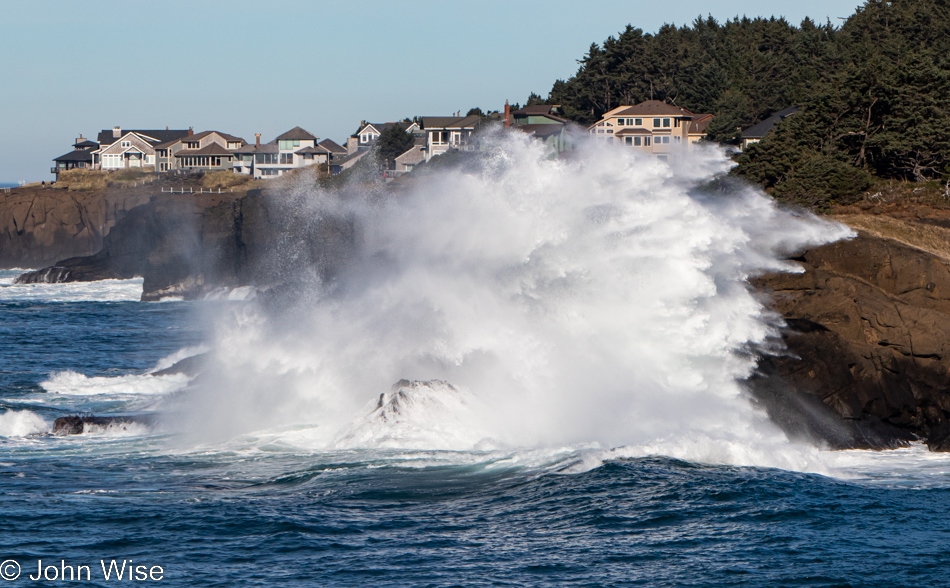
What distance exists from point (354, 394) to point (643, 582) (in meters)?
14.5

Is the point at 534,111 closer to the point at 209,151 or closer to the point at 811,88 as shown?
the point at 811,88

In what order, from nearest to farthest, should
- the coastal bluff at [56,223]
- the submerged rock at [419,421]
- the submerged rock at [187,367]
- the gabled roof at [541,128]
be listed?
the submerged rock at [419,421] < the submerged rock at [187,367] < the gabled roof at [541,128] < the coastal bluff at [56,223]

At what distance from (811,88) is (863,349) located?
55.0 metres

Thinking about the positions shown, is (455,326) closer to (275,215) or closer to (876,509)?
(876,509)

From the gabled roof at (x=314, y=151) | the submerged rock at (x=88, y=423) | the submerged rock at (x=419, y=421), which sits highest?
the gabled roof at (x=314, y=151)

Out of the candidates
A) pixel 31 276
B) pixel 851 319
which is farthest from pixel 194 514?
pixel 31 276

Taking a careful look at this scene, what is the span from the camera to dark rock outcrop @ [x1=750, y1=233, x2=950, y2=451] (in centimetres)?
2675

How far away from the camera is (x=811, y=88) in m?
78.1

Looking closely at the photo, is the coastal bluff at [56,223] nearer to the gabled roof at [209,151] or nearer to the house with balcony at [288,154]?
the house with balcony at [288,154]

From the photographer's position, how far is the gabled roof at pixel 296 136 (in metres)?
129

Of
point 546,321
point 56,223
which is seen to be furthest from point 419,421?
point 56,223

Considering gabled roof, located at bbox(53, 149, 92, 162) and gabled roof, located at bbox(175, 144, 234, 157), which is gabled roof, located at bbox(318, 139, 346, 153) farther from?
gabled roof, located at bbox(53, 149, 92, 162)

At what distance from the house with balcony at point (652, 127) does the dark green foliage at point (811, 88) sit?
303 centimetres

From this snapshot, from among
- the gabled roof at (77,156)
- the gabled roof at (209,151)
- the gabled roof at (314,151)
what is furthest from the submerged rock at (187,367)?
the gabled roof at (77,156)
